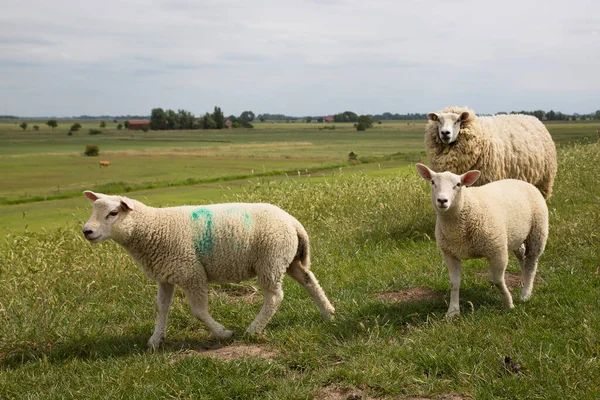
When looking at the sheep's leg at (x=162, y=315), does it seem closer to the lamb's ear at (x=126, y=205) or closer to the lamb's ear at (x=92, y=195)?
the lamb's ear at (x=126, y=205)

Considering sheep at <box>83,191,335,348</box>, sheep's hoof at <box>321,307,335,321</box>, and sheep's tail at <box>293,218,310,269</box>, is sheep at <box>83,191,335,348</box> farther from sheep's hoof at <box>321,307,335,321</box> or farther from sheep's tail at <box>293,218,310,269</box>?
sheep's hoof at <box>321,307,335,321</box>

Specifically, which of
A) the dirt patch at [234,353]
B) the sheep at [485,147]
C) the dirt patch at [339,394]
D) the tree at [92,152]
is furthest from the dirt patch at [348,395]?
the tree at [92,152]

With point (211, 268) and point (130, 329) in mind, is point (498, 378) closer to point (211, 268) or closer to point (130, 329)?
point (211, 268)

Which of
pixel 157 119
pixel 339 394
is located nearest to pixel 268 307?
pixel 339 394

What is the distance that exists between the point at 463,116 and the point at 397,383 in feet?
20.1

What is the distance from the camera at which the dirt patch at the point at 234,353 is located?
4.88 m

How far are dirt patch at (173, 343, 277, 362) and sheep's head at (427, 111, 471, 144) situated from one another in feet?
17.0

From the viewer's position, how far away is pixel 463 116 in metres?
9.25

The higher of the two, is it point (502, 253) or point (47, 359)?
point (502, 253)

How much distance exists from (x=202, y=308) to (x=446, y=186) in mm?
2585

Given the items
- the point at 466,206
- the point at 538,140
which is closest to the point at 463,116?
the point at 538,140

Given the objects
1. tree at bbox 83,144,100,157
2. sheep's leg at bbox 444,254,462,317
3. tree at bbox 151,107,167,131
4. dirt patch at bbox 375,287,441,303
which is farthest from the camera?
tree at bbox 151,107,167,131

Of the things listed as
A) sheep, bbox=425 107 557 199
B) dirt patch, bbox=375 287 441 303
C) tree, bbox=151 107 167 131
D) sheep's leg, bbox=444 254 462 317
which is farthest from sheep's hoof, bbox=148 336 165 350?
tree, bbox=151 107 167 131

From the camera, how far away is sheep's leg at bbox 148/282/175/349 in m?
5.37
